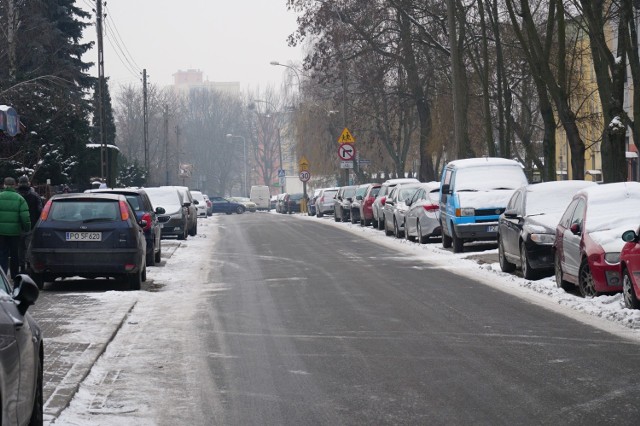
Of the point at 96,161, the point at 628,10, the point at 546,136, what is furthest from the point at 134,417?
the point at 96,161

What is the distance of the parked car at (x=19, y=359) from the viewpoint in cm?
607

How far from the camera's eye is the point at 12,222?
60.3ft

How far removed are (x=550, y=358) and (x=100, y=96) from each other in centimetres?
3321

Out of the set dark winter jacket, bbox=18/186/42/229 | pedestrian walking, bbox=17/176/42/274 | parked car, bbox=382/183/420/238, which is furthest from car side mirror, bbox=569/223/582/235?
parked car, bbox=382/183/420/238

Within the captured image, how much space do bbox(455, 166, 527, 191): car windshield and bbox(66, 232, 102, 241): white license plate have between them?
37.0 feet

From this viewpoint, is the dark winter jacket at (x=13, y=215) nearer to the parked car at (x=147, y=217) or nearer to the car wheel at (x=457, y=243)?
the parked car at (x=147, y=217)

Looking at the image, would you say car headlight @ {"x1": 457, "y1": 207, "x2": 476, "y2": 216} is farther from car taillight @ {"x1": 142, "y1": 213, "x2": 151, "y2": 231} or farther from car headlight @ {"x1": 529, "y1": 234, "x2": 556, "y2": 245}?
car headlight @ {"x1": 529, "y1": 234, "x2": 556, "y2": 245}

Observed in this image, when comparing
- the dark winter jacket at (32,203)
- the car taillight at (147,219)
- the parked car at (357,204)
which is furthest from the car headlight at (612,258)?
the parked car at (357,204)

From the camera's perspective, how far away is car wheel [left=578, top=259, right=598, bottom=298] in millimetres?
15423

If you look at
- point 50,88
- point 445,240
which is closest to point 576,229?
point 445,240

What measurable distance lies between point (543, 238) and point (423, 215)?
12605mm

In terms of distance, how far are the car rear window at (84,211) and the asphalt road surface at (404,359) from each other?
2183mm

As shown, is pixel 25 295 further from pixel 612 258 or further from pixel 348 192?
pixel 348 192

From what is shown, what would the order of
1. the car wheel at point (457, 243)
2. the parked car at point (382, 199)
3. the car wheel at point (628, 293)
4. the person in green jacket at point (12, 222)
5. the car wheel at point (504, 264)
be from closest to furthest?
the car wheel at point (628, 293) < the person in green jacket at point (12, 222) < the car wheel at point (504, 264) < the car wheel at point (457, 243) < the parked car at point (382, 199)
